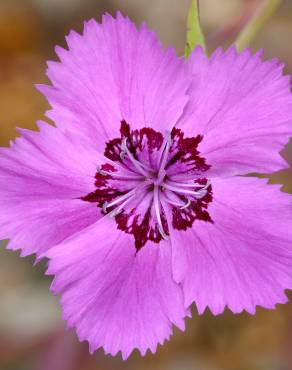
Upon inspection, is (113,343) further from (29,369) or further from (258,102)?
(29,369)

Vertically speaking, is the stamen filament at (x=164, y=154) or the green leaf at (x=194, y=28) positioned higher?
the green leaf at (x=194, y=28)

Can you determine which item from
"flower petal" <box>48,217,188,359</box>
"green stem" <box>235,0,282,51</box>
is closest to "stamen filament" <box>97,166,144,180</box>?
"flower petal" <box>48,217,188,359</box>

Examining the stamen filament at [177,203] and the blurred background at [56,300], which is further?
the blurred background at [56,300]

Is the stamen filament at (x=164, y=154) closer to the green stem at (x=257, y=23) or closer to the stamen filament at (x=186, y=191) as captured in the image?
the stamen filament at (x=186, y=191)

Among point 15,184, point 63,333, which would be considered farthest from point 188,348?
point 15,184

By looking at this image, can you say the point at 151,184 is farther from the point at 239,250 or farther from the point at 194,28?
the point at 194,28

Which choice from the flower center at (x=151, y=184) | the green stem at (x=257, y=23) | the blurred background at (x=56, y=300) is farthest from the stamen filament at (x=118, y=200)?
the blurred background at (x=56, y=300)

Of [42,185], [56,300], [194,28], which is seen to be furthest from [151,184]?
[56,300]
